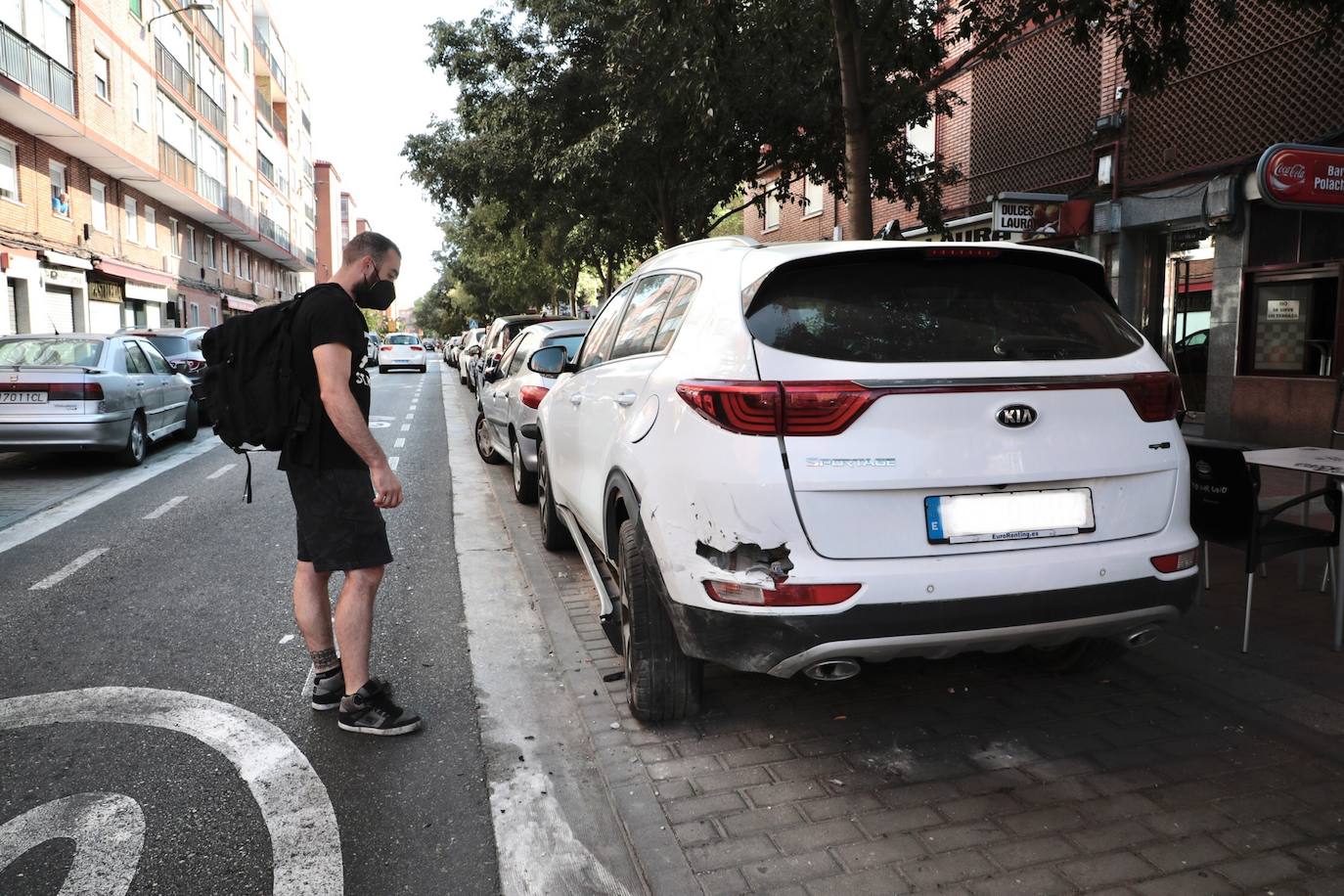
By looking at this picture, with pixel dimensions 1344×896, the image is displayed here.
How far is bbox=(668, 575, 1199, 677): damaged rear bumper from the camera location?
9.55ft

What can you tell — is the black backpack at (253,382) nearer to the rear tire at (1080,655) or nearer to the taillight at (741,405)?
the taillight at (741,405)

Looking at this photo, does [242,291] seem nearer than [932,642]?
No

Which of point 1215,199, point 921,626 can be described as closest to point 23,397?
point 921,626

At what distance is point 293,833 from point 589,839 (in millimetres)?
876

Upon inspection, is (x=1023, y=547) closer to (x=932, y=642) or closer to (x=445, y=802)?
(x=932, y=642)

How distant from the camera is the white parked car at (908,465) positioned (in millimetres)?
2900

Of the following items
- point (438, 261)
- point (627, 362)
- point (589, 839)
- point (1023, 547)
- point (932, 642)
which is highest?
point (438, 261)

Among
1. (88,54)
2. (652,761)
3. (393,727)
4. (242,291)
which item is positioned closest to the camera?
(652,761)

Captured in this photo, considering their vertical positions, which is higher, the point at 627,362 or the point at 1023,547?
the point at 627,362

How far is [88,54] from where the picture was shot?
25.6 m

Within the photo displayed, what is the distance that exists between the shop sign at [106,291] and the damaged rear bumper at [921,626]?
2861 centimetres

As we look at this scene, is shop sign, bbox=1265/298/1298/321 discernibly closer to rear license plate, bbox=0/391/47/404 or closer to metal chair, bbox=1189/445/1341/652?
metal chair, bbox=1189/445/1341/652

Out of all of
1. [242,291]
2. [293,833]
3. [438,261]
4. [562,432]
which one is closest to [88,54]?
[242,291]

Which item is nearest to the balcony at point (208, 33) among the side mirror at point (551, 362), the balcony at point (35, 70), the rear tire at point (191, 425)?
the balcony at point (35, 70)
